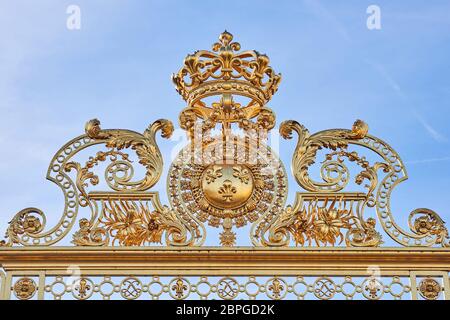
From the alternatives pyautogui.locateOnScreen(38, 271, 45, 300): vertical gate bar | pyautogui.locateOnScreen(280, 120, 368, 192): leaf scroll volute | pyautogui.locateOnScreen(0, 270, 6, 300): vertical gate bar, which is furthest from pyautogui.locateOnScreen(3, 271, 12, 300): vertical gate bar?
pyautogui.locateOnScreen(280, 120, 368, 192): leaf scroll volute

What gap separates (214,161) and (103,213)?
36.3 inches

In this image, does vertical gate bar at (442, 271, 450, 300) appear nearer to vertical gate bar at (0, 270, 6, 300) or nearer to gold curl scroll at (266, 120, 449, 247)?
gold curl scroll at (266, 120, 449, 247)

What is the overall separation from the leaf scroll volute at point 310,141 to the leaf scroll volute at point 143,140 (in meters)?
0.94

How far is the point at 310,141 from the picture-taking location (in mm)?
7172

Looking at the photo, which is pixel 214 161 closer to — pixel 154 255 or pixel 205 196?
pixel 205 196

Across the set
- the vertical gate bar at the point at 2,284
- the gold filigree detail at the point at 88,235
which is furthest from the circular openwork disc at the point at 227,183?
the vertical gate bar at the point at 2,284

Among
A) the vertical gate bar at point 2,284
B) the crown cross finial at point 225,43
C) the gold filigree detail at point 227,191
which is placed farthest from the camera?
the crown cross finial at point 225,43

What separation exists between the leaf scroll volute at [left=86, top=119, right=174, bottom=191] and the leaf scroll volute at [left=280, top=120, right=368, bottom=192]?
94 cm

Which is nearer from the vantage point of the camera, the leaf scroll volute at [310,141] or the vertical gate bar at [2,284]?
the vertical gate bar at [2,284]

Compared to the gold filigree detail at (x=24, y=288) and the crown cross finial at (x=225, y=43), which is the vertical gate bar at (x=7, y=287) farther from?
the crown cross finial at (x=225, y=43)

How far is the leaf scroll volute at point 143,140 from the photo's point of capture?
7.10 metres

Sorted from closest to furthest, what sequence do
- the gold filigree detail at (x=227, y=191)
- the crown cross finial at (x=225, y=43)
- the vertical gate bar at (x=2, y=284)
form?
1. the vertical gate bar at (x=2, y=284)
2. the gold filigree detail at (x=227, y=191)
3. the crown cross finial at (x=225, y=43)
